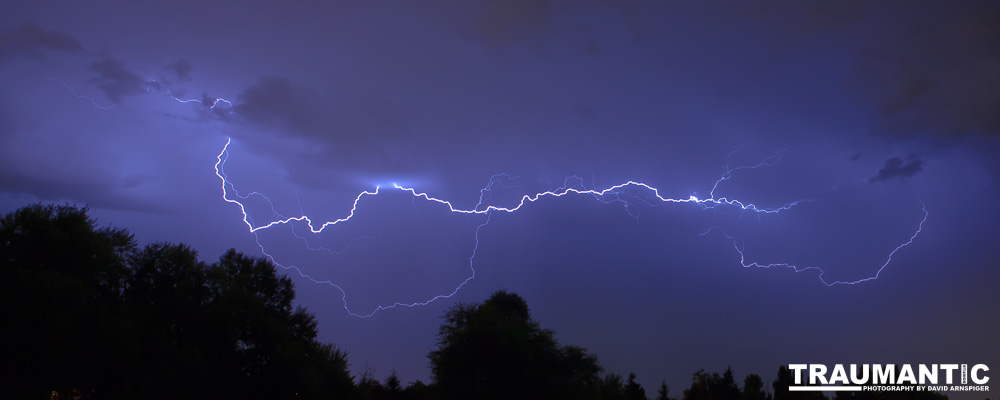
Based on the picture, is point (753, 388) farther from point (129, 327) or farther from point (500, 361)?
point (129, 327)

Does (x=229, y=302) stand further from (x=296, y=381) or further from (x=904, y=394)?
(x=904, y=394)

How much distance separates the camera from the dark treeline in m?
17.6

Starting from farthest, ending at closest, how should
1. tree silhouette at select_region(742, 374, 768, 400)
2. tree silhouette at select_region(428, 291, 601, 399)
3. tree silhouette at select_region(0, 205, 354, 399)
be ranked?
tree silhouette at select_region(742, 374, 768, 400) < tree silhouette at select_region(428, 291, 601, 399) < tree silhouette at select_region(0, 205, 354, 399)

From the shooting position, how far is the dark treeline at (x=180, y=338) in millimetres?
17578

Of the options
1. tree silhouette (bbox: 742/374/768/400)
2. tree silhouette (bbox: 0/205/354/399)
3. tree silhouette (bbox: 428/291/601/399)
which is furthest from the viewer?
tree silhouette (bbox: 742/374/768/400)

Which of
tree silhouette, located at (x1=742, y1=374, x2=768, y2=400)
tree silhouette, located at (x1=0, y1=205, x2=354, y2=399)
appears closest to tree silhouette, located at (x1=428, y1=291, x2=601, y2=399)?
tree silhouette, located at (x1=0, y1=205, x2=354, y2=399)

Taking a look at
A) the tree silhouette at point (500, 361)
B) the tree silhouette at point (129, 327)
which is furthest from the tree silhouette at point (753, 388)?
the tree silhouette at point (129, 327)

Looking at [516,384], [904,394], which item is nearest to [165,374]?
[516,384]

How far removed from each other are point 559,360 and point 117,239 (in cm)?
1802

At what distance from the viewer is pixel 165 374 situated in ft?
64.8

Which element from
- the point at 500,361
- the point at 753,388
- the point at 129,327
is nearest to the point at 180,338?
the point at 129,327

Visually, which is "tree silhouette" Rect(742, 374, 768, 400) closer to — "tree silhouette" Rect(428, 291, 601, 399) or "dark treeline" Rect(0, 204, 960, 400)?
"dark treeline" Rect(0, 204, 960, 400)

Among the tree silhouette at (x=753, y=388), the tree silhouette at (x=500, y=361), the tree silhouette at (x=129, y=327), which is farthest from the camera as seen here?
the tree silhouette at (x=753, y=388)

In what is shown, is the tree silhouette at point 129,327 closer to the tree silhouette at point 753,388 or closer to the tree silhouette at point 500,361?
the tree silhouette at point 500,361
